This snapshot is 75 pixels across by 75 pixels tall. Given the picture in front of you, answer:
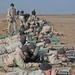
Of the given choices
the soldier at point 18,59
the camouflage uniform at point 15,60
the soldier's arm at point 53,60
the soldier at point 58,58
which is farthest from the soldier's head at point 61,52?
the camouflage uniform at point 15,60

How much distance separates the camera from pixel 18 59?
834 centimetres

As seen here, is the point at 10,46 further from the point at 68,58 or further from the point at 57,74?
the point at 57,74

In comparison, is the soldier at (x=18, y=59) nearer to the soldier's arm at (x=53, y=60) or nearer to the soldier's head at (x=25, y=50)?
the soldier's head at (x=25, y=50)

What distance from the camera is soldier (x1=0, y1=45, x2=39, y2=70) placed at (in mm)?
8273

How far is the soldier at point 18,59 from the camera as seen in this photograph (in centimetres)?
827

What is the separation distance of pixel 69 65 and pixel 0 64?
164 centimetres

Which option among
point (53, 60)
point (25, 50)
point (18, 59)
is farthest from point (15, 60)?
point (53, 60)

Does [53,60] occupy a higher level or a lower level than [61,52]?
lower

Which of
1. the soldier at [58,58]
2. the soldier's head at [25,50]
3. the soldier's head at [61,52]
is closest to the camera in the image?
the soldier's head at [25,50]

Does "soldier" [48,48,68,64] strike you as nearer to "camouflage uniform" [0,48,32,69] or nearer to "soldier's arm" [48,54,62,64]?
"soldier's arm" [48,54,62,64]

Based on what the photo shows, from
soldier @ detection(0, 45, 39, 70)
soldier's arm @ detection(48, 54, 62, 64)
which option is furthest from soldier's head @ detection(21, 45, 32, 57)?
soldier's arm @ detection(48, 54, 62, 64)

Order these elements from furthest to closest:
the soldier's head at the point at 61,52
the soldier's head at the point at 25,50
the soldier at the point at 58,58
A: the soldier at the point at 58,58 → the soldier's head at the point at 61,52 → the soldier's head at the point at 25,50

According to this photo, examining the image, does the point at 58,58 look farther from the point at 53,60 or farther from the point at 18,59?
the point at 18,59

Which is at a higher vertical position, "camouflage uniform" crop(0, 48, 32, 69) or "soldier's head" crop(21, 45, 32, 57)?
"soldier's head" crop(21, 45, 32, 57)
